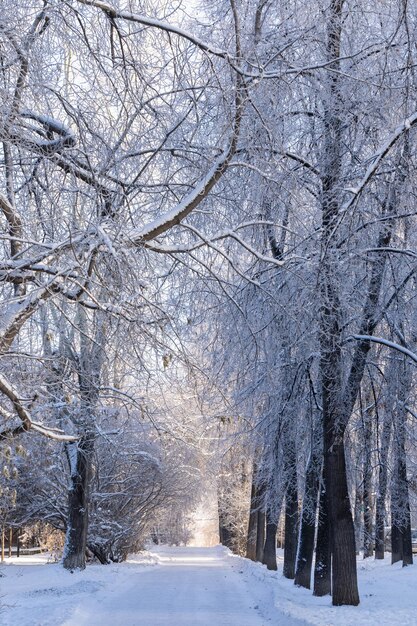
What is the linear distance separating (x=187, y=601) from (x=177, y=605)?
1018mm

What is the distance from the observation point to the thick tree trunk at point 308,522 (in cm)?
1733

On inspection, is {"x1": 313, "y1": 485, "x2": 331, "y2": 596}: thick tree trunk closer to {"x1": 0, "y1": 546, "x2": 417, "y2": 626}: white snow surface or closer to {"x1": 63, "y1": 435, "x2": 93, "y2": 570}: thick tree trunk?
{"x1": 0, "y1": 546, "x2": 417, "y2": 626}: white snow surface

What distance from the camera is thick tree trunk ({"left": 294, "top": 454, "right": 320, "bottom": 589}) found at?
56.9 ft

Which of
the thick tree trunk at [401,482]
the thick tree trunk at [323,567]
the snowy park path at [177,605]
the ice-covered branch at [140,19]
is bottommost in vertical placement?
the snowy park path at [177,605]

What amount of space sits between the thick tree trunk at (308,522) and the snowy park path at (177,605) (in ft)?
3.93

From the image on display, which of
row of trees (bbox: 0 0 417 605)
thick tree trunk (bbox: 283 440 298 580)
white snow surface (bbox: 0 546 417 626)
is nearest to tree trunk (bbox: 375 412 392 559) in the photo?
thick tree trunk (bbox: 283 440 298 580)

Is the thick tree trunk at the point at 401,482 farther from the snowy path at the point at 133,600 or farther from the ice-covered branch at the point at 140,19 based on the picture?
the ice-covered branch at the point at 140,19

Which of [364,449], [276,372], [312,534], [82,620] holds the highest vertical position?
[276,372]

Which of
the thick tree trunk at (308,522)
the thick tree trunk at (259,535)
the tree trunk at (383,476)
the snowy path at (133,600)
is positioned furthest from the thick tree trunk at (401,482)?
the thick tree trunk at (259,535)

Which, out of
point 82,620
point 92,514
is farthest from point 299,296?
point 92,514

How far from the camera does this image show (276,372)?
51.0 feet

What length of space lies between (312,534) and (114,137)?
519 inches

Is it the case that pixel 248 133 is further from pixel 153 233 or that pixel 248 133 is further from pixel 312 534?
pixel 312 534

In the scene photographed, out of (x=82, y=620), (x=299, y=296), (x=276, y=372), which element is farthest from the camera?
(x=276, y=372)
